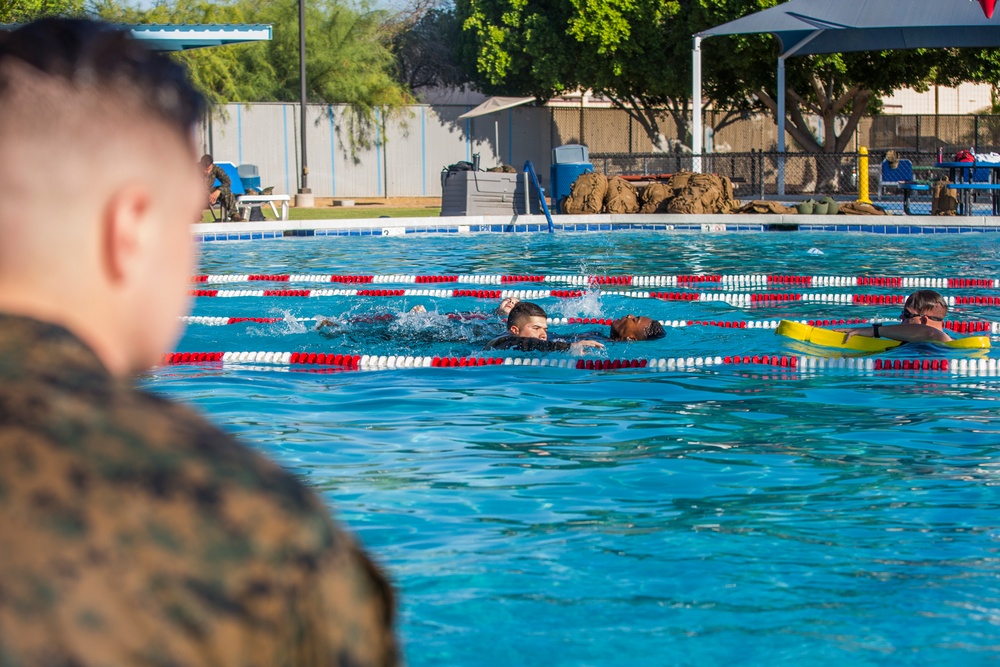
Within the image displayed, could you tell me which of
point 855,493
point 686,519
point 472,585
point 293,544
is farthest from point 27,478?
point 855,493

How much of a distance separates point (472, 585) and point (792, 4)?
21.6 meters

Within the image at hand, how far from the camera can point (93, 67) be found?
914 millimetres

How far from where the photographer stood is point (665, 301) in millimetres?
11039

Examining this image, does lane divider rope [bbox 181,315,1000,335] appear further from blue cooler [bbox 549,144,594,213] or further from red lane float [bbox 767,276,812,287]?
blue cooler [bbox 549,144,594,213]

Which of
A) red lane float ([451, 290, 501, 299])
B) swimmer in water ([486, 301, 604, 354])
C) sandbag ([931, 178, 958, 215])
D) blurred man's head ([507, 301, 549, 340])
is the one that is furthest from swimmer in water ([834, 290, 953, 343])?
sandbag ([931, 178, 958, 215])

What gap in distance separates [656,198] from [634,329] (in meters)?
12.4

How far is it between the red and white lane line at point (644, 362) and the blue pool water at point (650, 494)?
10 centimetres

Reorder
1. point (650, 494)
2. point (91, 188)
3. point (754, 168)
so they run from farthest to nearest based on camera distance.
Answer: point (754, 168), point (650, 494), point (91, 188)

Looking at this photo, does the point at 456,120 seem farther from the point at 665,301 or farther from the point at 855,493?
the point at 855,493

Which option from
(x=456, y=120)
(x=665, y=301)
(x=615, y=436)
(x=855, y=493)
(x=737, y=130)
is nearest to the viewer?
(x=855, y=493)

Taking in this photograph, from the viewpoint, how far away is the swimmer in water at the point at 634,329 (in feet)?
28.2

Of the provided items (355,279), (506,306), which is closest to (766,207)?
(355,279)

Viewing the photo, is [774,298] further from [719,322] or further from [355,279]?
[355,279]

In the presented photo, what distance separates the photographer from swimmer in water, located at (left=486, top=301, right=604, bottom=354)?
26.2ft
